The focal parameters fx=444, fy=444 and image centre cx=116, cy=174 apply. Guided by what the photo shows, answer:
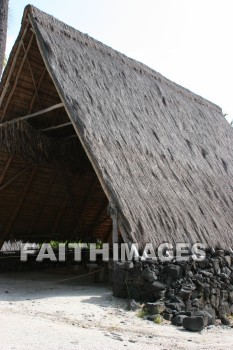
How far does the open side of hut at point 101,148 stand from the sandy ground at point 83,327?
1.07 meters

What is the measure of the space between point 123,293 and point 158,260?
2.10ft

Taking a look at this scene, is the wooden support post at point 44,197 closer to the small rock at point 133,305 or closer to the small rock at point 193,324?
the small rock at point 133,305

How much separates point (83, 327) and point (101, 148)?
273 cm

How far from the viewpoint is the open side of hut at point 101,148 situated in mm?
6488

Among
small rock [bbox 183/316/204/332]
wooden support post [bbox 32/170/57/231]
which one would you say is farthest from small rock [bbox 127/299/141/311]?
wooden support post [bbox 32/170/57/231]

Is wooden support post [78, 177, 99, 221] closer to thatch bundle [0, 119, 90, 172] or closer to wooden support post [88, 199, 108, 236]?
wooden support post [88, 199, 108, 236]

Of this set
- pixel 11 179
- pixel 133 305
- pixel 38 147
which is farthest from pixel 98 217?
pixel 133 305

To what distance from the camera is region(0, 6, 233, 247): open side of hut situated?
649 centimetres

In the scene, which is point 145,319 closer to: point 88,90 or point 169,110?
point 88,90

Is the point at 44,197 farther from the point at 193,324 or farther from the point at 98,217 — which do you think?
the point at 193,324

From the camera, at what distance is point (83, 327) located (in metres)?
4.58

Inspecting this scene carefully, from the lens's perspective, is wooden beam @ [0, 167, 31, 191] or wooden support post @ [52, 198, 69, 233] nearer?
wooden beam @ [0, 167, 31, 191]

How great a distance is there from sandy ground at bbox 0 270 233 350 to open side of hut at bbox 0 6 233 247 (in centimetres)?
107

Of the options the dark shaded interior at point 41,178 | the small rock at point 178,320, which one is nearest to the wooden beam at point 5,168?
the dark shaded interior at point 41,178
